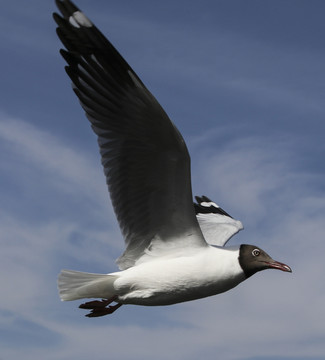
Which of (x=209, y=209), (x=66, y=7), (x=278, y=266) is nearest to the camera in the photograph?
(x=66, y=7)

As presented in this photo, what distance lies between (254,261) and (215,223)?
281 cm

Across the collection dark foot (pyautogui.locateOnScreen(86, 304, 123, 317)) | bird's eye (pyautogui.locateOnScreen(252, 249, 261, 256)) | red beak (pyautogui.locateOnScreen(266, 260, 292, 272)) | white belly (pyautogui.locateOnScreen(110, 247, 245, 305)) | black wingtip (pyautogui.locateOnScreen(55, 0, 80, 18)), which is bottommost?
dark foot (pyautogui.locateOnScreen(86, 304, 123, 317))

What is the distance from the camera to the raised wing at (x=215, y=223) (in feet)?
34.1

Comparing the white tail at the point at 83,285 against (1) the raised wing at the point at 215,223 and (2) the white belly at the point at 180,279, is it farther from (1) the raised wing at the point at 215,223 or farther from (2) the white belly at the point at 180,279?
(1) the raised wing at the point at 215,223

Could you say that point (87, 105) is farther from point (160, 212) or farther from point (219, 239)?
point (219, 239)

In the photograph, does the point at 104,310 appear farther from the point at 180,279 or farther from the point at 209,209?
the point at 209,209

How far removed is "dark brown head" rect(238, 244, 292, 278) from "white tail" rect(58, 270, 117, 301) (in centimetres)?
145

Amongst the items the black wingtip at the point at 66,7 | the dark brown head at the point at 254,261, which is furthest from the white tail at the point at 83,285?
the black wingtip at the point at 66,7

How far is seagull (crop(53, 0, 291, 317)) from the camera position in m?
7.66

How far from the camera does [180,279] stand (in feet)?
26.2

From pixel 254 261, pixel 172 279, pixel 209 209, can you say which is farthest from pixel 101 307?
pixel 209 209

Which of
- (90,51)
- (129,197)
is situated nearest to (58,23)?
(90,51)

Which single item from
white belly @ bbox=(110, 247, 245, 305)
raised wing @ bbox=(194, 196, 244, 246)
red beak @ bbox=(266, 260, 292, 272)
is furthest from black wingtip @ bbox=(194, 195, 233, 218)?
white belly @ bbox=(110, 247, 245, 305)

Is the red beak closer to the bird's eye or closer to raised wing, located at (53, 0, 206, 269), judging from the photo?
the bird's eye
